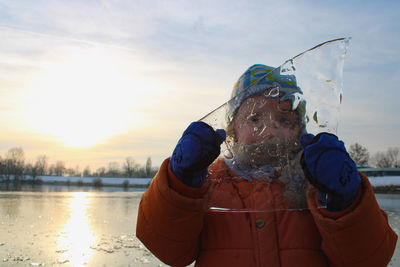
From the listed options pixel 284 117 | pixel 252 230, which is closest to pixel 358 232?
pixel 252 230

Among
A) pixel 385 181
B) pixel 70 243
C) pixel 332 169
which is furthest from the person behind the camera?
pixel 385 181

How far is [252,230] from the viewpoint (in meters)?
1.45

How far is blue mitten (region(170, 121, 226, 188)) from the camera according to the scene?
4.12 ft

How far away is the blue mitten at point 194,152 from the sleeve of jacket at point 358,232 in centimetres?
47

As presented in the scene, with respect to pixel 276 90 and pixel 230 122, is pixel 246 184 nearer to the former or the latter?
pixel 230 122

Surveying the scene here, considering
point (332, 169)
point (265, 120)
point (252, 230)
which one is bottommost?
point (252, 230)

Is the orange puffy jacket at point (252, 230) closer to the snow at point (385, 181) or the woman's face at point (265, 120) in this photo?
the woman's face at point (265, 120)

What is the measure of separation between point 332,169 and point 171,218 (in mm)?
698

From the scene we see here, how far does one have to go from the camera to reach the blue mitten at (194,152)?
126 centimetres

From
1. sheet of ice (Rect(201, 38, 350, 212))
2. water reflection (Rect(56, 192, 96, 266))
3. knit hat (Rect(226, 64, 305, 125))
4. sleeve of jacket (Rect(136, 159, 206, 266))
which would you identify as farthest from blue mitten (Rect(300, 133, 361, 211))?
water reflection (Rect(56, 192, 96, 266))

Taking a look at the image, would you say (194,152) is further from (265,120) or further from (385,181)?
(385,181)

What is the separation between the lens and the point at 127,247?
4555 millimetres

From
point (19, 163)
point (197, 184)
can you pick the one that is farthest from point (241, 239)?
point (19, 163)

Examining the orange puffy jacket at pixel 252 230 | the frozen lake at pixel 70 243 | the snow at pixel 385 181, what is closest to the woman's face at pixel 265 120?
the orange puffy jacket at pixel 252 230
